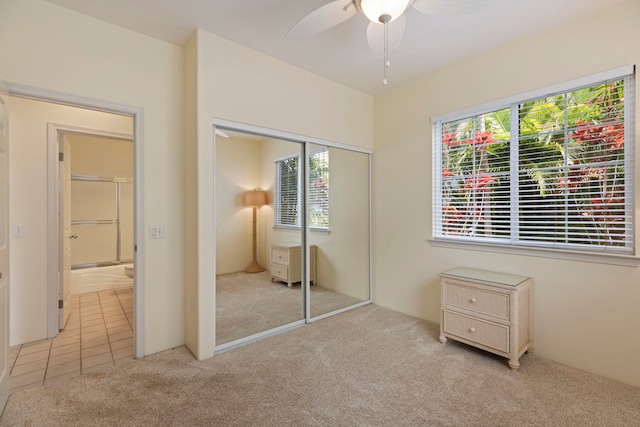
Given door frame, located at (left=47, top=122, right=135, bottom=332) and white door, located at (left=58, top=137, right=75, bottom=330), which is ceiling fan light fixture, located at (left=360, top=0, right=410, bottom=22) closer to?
door frame, located at (left=47, top=122, right=135, bottom=332)

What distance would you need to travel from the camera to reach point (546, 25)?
7.42 ft

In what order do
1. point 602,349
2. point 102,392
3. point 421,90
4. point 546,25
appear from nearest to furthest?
point 102,392
point 602,349
point 546,25
point 421,90

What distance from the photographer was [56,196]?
112 inches

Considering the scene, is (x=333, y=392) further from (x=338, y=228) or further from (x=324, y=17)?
(x=324, y=17)

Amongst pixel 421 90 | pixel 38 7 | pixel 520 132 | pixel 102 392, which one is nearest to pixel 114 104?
pixel 38 7

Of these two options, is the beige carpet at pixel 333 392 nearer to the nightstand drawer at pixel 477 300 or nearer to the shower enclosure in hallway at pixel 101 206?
the nightstand drawer at pixel 477 300

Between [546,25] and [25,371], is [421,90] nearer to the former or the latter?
[546,25]

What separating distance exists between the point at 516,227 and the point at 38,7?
4.00 m

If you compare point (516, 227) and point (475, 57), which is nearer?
point (516, 227)

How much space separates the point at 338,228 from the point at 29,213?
3.00m

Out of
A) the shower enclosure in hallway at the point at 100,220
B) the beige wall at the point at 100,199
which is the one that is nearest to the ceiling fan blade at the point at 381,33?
the beige wall at the point at 100,199

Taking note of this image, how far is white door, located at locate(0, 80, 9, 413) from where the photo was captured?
5.66ft

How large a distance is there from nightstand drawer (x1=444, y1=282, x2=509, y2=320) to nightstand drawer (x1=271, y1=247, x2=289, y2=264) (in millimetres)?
1580

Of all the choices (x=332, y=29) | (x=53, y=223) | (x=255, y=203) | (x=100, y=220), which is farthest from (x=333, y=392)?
(x=100, y=220)
